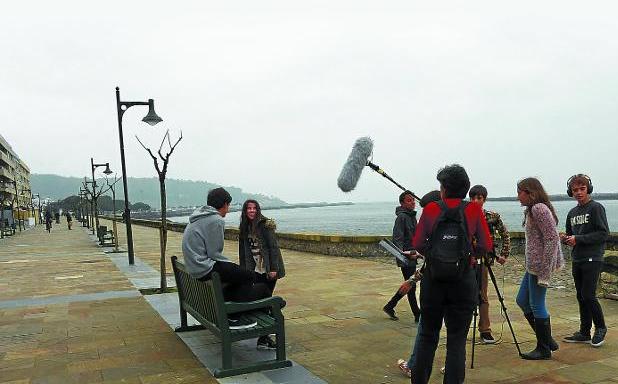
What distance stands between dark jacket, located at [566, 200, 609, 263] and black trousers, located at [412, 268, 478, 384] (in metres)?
2.14

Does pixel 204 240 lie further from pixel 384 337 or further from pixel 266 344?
pixel 384 337

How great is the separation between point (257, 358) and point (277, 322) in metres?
0.68

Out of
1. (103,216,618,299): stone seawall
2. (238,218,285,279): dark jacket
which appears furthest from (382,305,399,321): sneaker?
(103,216,618,299): stone seawall

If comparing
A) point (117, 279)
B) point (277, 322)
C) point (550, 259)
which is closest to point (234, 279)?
point (277, 322)

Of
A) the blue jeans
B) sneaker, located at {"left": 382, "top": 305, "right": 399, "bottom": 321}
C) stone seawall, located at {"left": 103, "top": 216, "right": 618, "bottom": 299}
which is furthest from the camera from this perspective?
stone seawall, located at {"left": 103, "top": 216, "right": 618, "bottom": 299}

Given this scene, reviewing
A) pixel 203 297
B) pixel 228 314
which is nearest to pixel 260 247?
pixel 203 297

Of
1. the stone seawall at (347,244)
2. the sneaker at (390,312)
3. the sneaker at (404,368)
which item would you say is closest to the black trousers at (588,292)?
the sneaker at (404,368)

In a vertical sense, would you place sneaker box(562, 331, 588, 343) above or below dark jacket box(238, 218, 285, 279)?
below

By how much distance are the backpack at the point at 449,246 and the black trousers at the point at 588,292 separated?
2.35m

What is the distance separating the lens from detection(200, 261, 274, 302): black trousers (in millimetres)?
5207

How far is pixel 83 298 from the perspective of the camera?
923 cm

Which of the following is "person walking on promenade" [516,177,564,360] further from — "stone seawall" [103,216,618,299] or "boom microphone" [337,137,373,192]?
"stone seawall" [103,216,618,299]

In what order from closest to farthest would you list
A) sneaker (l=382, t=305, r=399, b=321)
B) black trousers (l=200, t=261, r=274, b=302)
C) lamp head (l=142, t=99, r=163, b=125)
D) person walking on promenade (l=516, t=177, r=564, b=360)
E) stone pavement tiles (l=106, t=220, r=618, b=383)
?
stone pavement tiles (l=106, t=220, r=618, b=383) → person walking on promenade (l=516, t=177, r=564, b=360) → black trousers (l=200, t=261, r=274, b=302) → sneaker (l=382, t=305, r=399, b=321) → lamp head (l=142, t=99, r=163, b=125)

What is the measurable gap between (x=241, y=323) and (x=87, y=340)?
92.3 inches
